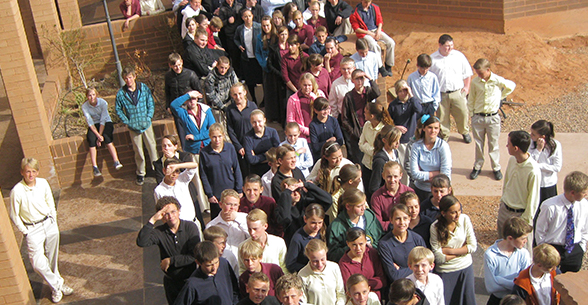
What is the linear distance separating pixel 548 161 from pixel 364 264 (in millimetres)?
2765

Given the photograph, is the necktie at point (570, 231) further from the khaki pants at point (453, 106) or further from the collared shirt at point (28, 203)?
the collared shirt at point (28, 203)

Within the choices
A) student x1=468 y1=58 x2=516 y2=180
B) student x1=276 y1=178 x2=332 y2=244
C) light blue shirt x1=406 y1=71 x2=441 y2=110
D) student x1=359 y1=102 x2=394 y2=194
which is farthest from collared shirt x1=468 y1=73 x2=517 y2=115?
student x1=276 y1=178 x2=332 y2=244

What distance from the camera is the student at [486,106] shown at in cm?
898

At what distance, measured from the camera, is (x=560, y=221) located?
615 centimetres

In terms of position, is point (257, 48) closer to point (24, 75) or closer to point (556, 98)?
point (24, 75)

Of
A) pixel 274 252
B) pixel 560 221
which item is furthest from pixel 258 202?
pixel 560 221

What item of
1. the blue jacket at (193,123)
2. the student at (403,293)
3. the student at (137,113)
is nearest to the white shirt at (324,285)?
the student at (403,293)

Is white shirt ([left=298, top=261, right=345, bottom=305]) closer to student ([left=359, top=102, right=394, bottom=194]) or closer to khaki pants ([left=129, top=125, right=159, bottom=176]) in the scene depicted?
student ([left=359, top=102, right=394, bottom=194])

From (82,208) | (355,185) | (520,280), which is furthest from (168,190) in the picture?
(520,280)

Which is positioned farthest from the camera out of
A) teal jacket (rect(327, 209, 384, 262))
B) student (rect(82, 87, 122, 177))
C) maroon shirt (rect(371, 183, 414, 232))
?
student (rect(82, 87, 122, 177))

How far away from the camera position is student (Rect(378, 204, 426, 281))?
18.5ft

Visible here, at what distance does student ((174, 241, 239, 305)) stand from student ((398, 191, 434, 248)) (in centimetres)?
183

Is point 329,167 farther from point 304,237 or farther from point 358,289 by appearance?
point 358,289

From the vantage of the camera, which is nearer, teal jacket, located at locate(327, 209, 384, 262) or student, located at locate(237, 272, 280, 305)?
student, located at locate(237, 272, 280, 305)
